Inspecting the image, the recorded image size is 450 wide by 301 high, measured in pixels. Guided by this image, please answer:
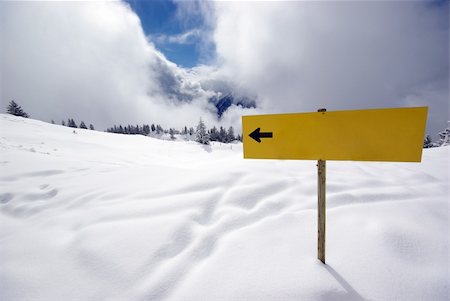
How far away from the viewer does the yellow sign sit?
1.62 m

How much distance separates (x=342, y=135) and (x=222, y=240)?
1.83 metres

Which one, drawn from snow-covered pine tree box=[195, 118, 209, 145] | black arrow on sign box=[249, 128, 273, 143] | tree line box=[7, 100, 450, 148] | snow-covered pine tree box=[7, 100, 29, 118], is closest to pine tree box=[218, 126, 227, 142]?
tree line box=[7, 100, 450, 148]

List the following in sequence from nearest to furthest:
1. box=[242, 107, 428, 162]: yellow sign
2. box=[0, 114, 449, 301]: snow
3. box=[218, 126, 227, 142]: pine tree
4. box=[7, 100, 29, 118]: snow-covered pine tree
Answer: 1. box=[242, 107, 428, 162]: yellow sign
2. box=[0, 114, 449, 301]: snow
3. box=[7, 100, 29, 118]: snow-covered pine tree
4. box=[218, 126, 227, 142]: pine tree

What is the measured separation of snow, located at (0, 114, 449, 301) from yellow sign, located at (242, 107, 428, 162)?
1.16 metres

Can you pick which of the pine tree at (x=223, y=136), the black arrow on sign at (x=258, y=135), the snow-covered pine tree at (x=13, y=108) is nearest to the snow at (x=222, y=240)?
the black arrow on sign at (x=258, y=135)

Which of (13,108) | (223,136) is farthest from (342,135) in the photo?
(223,136)

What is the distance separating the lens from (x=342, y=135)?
1771mm

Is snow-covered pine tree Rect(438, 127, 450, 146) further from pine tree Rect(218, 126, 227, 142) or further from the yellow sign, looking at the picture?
pine tree Rect(218, 126, 227, 142)

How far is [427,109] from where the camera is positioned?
1.55m

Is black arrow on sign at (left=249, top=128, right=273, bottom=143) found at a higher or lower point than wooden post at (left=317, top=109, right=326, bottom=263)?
higher

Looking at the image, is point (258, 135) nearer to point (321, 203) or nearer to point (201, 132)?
point (321, 203)

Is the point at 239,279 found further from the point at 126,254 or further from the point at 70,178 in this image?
the point at 70,178

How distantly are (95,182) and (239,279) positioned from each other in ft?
12.9

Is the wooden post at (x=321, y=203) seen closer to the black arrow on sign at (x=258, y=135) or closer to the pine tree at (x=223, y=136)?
the black arrow on sign at (x=258, y=135)
